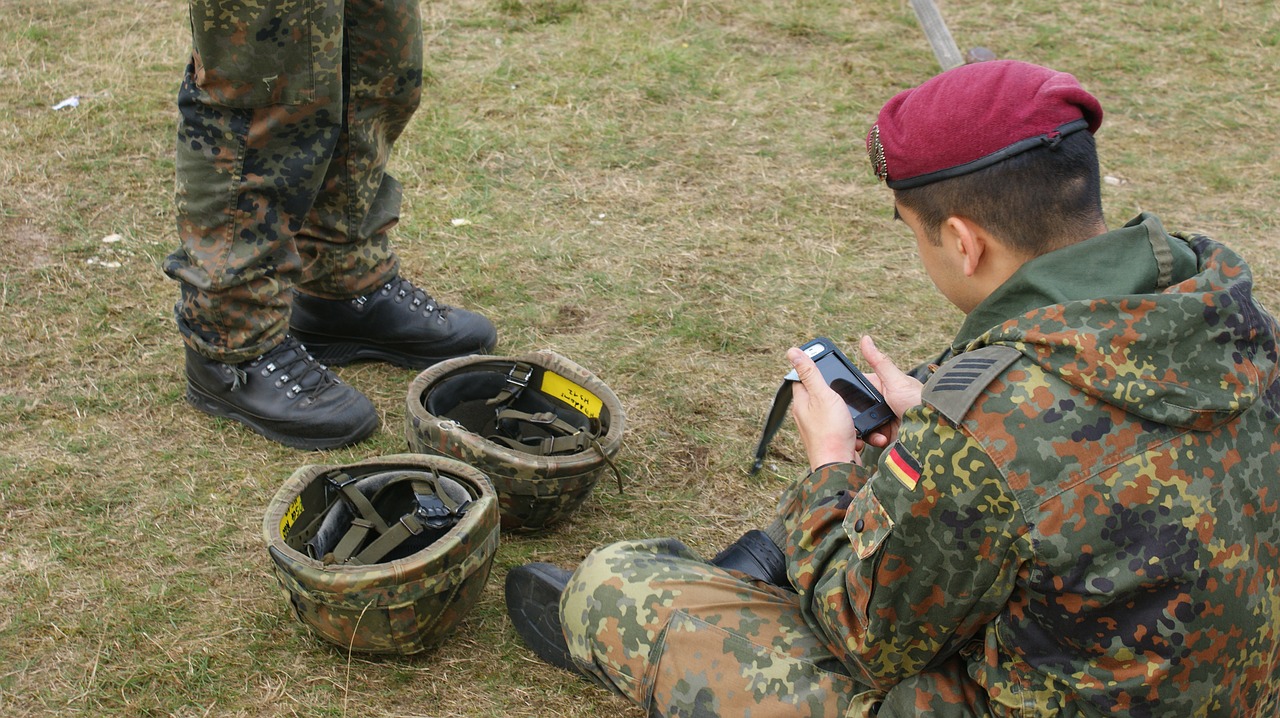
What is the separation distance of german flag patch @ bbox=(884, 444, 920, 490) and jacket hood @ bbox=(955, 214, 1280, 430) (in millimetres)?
206

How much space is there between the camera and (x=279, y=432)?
3.46 metres

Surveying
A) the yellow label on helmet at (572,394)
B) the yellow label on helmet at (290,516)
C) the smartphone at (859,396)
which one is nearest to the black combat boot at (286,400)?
the yellow label on helmet at (572,394)

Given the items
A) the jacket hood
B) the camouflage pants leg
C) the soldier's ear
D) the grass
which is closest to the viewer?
the jacket hood

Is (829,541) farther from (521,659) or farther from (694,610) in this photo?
(521,659)

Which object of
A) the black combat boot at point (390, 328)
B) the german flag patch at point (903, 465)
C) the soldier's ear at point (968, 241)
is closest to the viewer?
the german flag patch at point (903, 465)

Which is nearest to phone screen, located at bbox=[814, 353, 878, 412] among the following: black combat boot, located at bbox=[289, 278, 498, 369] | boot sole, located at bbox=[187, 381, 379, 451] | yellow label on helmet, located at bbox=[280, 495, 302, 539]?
yellow label on helmet, located at bbox=[280, 495, 302, 539]

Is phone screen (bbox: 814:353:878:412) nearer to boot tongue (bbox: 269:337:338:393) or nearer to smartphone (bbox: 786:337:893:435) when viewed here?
smartphone (bbox: 786:337:893:435)

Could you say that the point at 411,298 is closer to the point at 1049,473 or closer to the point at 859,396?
the point at 859,396

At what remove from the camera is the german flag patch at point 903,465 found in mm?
1790

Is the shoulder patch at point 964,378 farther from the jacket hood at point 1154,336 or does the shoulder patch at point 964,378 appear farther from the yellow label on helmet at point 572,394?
the yellow label on helmet at point 572,394

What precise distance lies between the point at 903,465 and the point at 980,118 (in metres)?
0.58

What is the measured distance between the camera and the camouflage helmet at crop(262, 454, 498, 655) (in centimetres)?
244

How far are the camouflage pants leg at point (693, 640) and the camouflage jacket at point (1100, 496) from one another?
316mm

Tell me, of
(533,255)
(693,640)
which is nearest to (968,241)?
(693,640)
